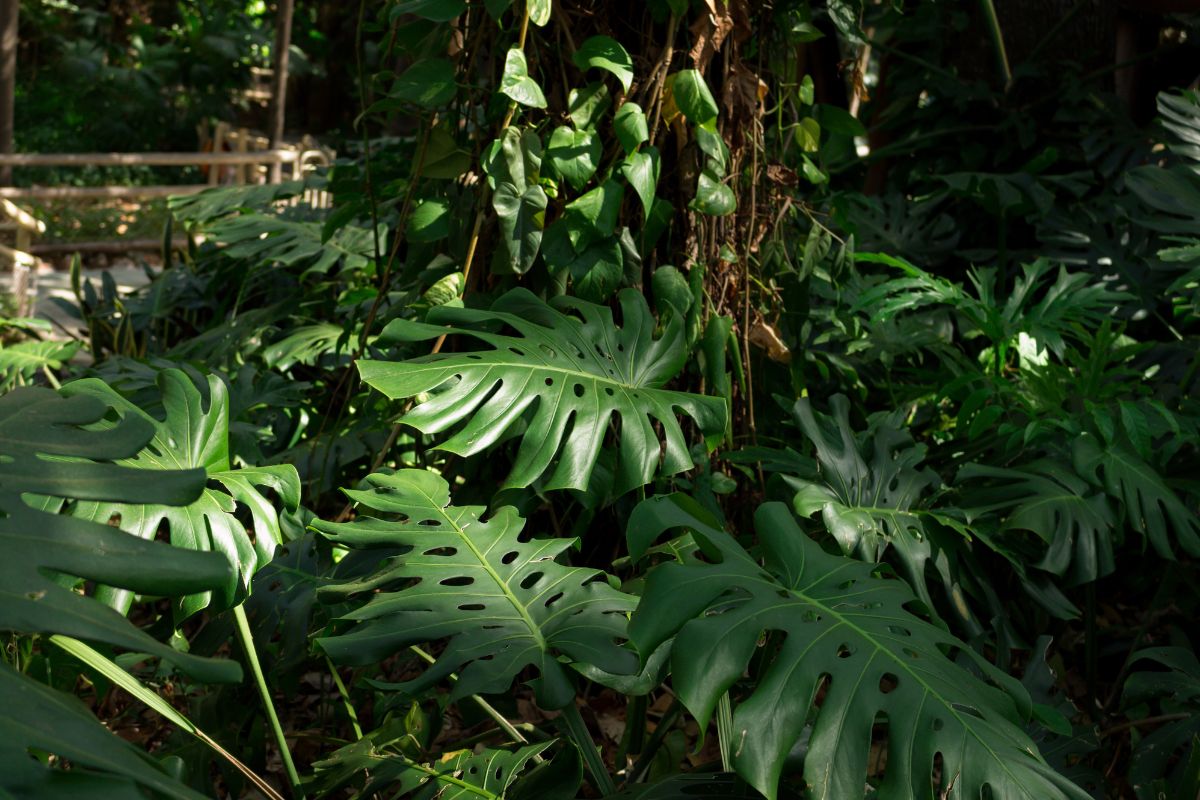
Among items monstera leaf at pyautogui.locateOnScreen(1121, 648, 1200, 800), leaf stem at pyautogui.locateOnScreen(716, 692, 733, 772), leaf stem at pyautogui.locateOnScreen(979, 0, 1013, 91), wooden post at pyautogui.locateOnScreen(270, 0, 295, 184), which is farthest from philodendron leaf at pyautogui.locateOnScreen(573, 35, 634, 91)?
wooden post at pyautogui.locateOnScreen(270, 0, 295, 184)

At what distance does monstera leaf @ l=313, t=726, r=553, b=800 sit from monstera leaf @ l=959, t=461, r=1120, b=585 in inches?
39.6

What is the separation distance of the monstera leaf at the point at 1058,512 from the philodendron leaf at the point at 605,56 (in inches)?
37.6

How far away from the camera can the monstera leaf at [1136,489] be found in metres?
2.04

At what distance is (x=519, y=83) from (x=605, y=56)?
16 centimetres

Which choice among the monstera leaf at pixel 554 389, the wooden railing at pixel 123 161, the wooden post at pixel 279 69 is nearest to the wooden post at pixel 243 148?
the wooden post at pixel 279 69

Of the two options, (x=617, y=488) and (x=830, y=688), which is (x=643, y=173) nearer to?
(x=617, y=488)

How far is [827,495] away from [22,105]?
14320 mm

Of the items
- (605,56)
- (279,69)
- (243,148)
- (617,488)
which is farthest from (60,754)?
(243,148)

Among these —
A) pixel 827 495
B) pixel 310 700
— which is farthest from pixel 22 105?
pixel 827 495

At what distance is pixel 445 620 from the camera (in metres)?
Answer: 1.45

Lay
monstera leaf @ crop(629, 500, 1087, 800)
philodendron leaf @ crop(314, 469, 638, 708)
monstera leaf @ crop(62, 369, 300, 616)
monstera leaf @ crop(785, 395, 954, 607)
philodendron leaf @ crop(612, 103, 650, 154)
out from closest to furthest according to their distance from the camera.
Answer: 1. monstera leaf @ crop(629, 500, 1087, 800)
2. philodendron leaf @ crop(314, 469, 638, 708)
3. monstera leaf @ crop(62, 369, 300, 616)
4. monstera leaf @ crop(785, 395, 954, 607)
5. philodendron leaf @ crop(612, 103, 650, 154)

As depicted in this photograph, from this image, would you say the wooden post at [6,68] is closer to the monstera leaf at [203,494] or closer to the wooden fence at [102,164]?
the wooden fence at [102,164]

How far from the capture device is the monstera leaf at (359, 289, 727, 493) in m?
1.62

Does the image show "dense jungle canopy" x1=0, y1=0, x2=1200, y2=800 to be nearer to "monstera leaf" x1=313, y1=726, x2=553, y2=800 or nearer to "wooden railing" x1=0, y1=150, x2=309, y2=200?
"monstera leaf" x1=313, y1=726, x2=553, y2=800
